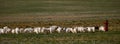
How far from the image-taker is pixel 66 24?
30.7 metres

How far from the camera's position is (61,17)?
125ft

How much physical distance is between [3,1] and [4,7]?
5393 millimetres

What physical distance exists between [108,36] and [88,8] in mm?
22609

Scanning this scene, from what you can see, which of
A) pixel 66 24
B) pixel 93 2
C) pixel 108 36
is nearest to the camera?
pixel 108 36

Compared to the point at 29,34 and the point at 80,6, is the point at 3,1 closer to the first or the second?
the point at 80,6

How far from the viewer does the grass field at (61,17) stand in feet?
76.7

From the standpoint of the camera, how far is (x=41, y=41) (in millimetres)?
22859

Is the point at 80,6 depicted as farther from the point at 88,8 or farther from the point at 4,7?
the point at 4,7

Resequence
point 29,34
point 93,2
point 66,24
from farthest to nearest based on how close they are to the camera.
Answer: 1. point 93,2
2. point 66,24
3. point 29,34

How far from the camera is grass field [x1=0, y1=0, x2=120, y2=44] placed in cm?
2339

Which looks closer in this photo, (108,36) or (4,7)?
(108,36)

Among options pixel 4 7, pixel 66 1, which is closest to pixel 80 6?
pixel 66 1

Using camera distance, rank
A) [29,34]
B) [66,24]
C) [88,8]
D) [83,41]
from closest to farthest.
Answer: [83,41], [29,34], [66,24], [88,8]

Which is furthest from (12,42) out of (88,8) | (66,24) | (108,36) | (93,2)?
(93,2)
